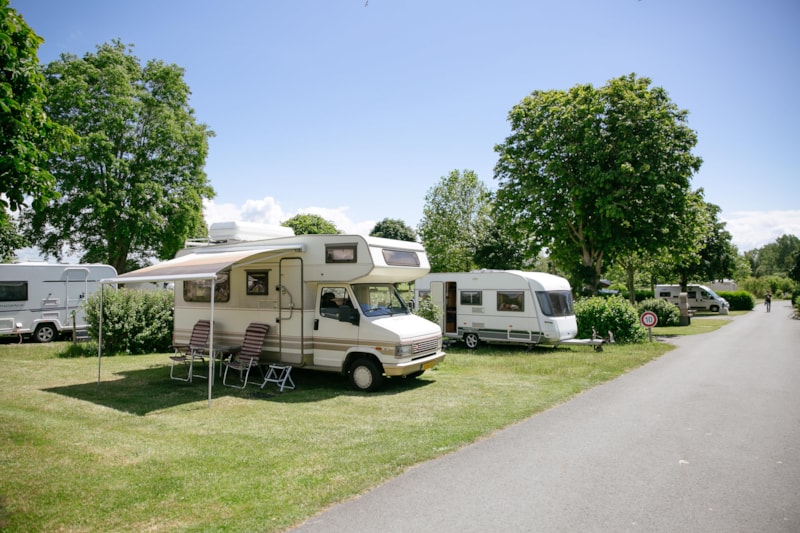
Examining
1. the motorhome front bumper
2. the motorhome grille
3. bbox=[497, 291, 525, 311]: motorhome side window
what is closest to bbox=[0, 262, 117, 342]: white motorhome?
the motorhome front bumper

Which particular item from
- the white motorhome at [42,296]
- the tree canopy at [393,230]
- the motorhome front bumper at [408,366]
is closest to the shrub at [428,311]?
the motorhome front bumper at [408,366]

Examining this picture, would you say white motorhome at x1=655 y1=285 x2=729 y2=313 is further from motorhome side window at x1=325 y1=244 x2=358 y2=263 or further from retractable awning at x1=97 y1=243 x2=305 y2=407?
retractable awning at x1=97 y1=243 x2=305 y2=407

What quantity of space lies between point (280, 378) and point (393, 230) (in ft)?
162

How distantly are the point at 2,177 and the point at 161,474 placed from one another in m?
3.38

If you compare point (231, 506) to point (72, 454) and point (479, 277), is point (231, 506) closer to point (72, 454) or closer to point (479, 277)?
point (72, 454)

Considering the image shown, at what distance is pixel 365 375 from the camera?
979 centimetres

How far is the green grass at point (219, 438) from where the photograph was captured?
442 cm

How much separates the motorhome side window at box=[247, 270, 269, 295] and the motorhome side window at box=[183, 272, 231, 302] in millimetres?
660

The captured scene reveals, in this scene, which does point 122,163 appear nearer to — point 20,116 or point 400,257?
point 400,257

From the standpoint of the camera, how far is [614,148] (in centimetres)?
2097

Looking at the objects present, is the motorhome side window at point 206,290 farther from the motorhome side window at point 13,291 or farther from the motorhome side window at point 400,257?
the motorhome side window at point 13,291

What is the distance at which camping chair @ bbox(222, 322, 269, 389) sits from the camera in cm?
1019

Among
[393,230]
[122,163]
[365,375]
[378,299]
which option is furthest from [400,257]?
[393,230]

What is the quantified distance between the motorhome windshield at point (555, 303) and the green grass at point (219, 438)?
3635 millimetres
